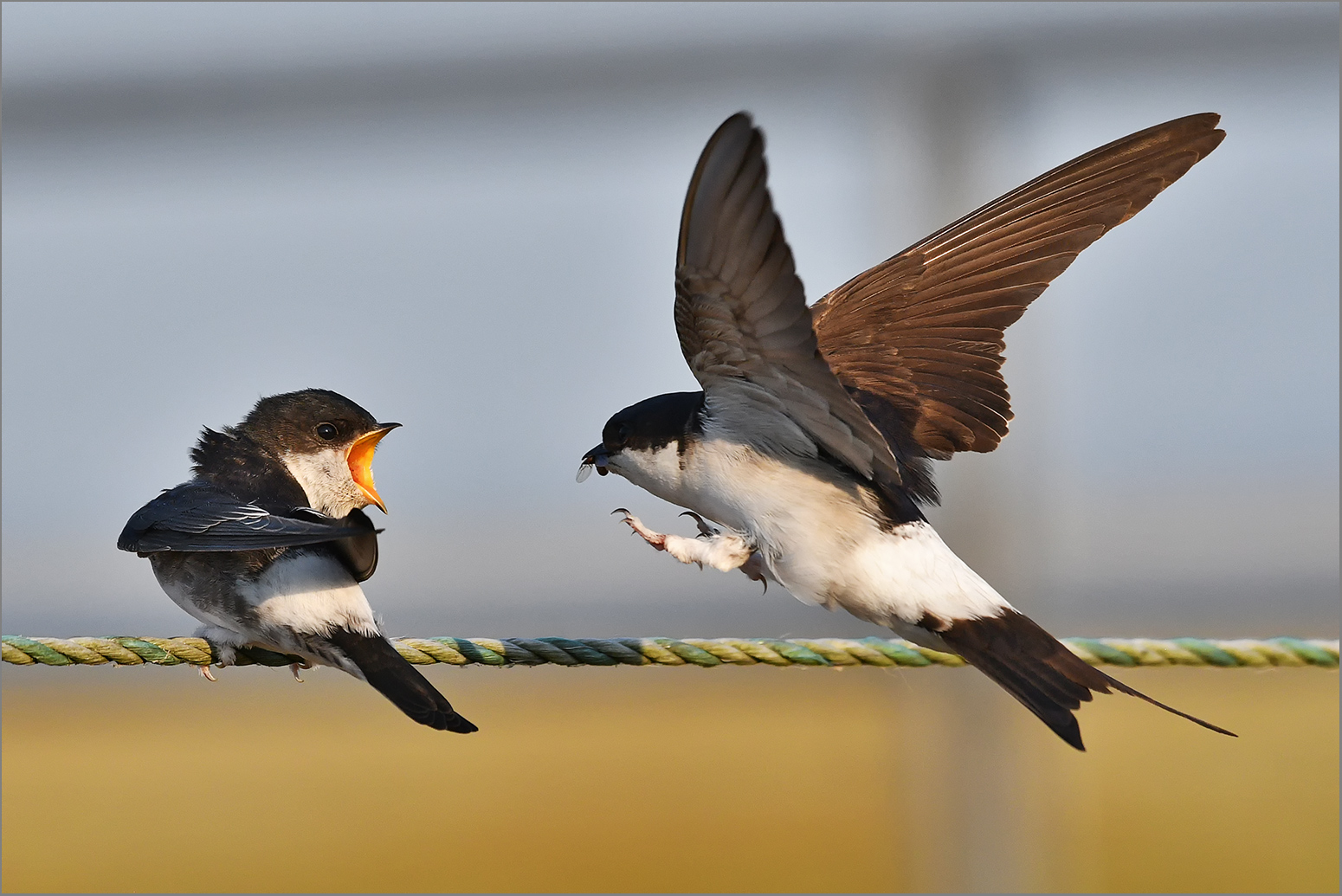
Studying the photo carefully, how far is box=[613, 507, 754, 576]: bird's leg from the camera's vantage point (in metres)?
2.11

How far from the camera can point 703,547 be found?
2.16m

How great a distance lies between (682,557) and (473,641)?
40cm

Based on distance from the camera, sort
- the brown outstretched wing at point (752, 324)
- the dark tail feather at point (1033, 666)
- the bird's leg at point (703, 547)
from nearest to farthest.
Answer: the brown outstretched wing at point (752, 324)
the dark tail feather at point (1033, 666)
the bird's leg at point (703, 547)

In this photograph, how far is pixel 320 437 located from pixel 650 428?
2.43 feet

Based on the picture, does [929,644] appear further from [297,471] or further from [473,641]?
[297,471]

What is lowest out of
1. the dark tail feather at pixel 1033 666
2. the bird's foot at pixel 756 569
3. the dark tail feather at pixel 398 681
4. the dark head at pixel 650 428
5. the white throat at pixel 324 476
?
the dark tail feather at pixel 398 681

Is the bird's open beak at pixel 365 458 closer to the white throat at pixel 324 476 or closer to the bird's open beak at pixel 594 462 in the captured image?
the white throat at pixel 324 476

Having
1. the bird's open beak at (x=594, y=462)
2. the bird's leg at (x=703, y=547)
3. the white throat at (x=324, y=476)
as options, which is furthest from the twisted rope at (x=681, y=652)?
the bird's open beak at (x=594, y=462)

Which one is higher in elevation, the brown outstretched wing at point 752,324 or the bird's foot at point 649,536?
the brown outstretched wing at point 752,324

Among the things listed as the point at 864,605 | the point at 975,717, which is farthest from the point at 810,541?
the point at 975,717

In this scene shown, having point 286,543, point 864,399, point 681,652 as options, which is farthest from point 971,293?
point 286,543

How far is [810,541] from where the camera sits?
7.22ft

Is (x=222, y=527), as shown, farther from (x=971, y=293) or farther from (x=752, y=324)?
(x=971, y=293)

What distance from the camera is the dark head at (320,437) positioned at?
250 centimetres
